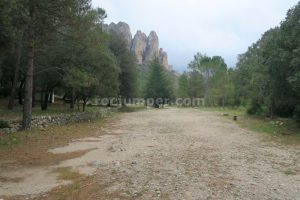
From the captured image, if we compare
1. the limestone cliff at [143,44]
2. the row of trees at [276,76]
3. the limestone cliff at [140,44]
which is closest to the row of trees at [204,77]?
the row of trees at [276,76]

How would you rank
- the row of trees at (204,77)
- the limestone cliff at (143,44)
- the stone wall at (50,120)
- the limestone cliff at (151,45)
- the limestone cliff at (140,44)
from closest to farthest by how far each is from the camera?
the stone wall at (50,120) → the row of trees at (204,77) → the limestone cliff at (143,44) → the limestone cliff at (140,44) → the limestone cliff at (151,45)

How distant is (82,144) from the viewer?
556 inches

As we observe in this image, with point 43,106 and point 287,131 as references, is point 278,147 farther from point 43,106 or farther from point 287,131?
point 43,106

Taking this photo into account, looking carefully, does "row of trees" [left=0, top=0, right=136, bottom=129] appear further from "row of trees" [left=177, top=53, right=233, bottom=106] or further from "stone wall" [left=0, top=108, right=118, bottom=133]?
"row of trees" [left=177, top=53, right=233, bottom=106]

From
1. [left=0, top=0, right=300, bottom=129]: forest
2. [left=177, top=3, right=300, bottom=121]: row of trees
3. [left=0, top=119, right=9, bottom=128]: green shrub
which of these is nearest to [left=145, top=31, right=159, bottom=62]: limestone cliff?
[left=177, top=3, right=300, bottom=121]: row of trees

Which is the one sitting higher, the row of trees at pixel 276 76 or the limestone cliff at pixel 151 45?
the limestone cliff at pixel 151 45

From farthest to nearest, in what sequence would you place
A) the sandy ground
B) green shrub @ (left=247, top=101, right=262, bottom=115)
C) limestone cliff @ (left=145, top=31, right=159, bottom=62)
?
limestone cliff @ (left=145, top=31, right=159, bottom=62), green shrub @ (left=247, top=101, right=262, bottom=115), the sandy ground

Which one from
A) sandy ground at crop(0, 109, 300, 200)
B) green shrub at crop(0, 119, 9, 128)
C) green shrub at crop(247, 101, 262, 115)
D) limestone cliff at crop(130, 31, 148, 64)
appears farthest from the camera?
limestone cliff at crop(130, 31, 148, 64)

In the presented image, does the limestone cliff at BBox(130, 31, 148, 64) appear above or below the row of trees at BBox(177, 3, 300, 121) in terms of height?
above

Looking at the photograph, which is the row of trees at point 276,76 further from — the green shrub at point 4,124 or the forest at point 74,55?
the green shrub at point 4,124

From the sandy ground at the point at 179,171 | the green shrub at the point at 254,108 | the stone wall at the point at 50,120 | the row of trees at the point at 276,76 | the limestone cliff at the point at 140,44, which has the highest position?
the limestone cliff at the point at 140,44

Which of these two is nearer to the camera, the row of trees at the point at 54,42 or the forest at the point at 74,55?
the row of trees at the point at 54,42

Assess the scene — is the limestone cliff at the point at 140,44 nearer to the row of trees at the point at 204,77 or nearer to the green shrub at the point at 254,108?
the row of trees at the point at 204,77

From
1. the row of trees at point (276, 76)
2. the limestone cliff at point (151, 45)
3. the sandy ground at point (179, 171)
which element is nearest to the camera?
the sandy ground at point (179, 171)
